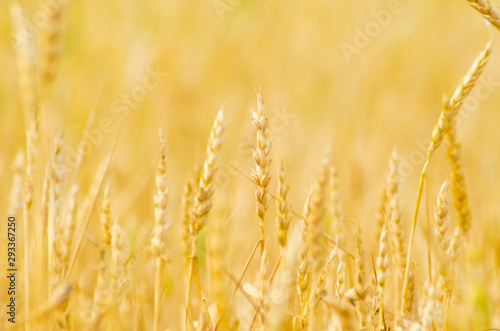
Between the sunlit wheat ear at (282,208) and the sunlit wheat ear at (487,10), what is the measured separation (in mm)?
395

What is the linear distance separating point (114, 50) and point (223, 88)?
0.67 meters

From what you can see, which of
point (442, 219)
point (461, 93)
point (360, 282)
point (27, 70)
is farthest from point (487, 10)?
point (27, 70)

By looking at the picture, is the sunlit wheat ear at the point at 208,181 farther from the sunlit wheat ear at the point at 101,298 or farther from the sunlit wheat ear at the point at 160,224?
the sunlit wheat ear at the point at 101,298

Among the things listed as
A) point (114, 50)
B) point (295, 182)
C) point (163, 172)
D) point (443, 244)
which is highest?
point (114, 50)

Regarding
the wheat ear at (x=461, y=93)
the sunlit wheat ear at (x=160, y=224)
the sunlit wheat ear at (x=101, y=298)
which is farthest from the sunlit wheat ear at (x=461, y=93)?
the sunlit wheat ear at (x=101, y=298)

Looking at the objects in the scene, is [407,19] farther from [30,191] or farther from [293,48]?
[30,191]

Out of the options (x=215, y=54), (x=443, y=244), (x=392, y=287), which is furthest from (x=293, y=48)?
(x=443, y=244)

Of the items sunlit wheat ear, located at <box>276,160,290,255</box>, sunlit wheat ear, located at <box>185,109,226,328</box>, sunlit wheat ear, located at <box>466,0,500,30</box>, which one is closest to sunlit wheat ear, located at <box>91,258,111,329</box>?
sunlit wheat ear, located at <box>185,109,226,328</box>

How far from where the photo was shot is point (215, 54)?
12.7ft

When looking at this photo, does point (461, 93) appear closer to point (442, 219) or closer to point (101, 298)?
point (442, 219)

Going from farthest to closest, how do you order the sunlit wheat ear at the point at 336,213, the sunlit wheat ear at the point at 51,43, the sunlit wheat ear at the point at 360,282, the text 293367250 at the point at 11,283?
the sunlit wheat ear at the point at 336,213 → the text 293367250 at the point at 11,283 → the sunlit wheat ear at the point at 360,282 → the sunlit wheat ear at the point at 51,43

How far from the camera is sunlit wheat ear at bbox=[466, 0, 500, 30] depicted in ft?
3.20

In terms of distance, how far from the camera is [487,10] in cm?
99

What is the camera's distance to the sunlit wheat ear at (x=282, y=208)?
3.27 ft
